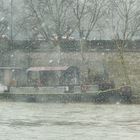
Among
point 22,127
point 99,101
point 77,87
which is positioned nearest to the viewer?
point 22,127

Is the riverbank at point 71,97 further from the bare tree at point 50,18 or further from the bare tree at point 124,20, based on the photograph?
the bare tree at point 50,18

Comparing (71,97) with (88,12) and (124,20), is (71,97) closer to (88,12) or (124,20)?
(88,12)

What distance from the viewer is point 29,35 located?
6906 cm

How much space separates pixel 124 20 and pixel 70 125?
3937 centimetres

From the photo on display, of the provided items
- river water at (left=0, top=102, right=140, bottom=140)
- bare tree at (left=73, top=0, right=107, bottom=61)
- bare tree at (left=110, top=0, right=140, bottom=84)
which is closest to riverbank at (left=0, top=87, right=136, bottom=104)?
river water at (left=0, top=102, right=140, bottom=140)

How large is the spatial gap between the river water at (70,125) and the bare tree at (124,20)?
85.4 ft

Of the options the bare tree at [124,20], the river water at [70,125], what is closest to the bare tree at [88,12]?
the bare tree at [124,20]

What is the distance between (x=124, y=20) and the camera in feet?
222

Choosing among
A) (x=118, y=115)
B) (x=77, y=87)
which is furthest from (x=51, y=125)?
(x=77, y=87)

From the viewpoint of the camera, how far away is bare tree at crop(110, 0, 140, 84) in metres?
65.2

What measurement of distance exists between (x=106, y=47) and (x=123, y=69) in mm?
2970

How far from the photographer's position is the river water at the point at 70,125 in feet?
81.8

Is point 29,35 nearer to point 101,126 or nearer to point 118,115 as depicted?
point 118,115

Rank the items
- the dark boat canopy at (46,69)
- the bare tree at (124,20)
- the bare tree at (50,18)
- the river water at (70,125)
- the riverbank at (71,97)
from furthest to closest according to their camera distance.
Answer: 1. the bare tree at (50,18)
2. the bare tree at (124,20)
3. the dark boat canopy at (46,69)
4. the riverbank at (71,97)
5. the river water at (70,125)
